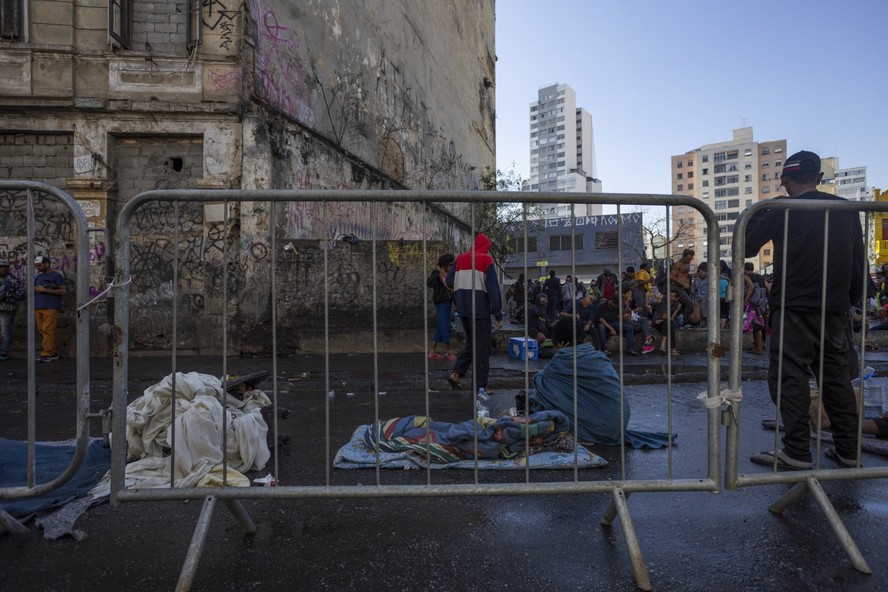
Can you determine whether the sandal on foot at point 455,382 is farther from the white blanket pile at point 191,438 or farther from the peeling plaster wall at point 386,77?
the peeling plaster wall at point 386,77

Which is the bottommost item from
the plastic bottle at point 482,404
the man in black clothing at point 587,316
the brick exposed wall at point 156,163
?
the plastic bottle at point 482,404

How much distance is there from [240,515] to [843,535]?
2.72 meters

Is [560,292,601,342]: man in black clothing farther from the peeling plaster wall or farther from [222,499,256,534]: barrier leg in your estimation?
the peeling plaster wall

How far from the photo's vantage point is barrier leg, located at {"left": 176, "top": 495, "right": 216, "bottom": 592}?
7.04 feet

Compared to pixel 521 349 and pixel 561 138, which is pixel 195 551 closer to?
pixel 521 349

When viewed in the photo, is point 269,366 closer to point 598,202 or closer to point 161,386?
point 161,386

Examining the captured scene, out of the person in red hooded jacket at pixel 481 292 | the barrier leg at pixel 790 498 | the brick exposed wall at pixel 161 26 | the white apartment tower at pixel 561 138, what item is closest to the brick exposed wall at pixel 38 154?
the brick exposed wall at pixel 161 26

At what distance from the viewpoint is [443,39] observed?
76.3 feet

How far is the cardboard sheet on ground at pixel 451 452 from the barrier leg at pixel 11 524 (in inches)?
64.3

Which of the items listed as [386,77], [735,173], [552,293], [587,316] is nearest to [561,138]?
[735,173]

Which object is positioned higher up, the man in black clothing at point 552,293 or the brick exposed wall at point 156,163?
the brick exposed wall at point 156,163

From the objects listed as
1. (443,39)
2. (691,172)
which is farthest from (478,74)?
(691,172)

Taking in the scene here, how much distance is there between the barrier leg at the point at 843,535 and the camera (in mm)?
2299

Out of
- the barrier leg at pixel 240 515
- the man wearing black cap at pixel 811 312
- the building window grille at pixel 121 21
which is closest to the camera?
the barrier leg at pixel 240 515
